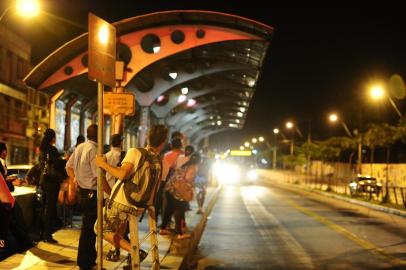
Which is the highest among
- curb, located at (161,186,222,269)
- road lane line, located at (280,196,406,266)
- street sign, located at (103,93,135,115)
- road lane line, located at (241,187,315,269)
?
street sign, located at (103,93,135,115)

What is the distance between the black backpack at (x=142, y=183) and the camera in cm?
637

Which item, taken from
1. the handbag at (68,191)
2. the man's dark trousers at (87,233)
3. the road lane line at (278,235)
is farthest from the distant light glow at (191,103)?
the man's dark trousers at (87,233)

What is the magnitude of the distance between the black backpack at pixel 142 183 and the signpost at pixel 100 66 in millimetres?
408

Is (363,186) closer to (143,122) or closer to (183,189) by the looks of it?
(143,122)

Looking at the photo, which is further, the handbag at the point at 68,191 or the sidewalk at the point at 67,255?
the handbag at the point at 68,191

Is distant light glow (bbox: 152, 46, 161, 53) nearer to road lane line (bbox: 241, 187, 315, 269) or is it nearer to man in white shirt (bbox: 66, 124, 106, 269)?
road lane line (bbox: 241, 187, 315, 269)

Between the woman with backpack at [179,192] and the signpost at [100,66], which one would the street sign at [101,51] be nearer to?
the signpost at [100,66]

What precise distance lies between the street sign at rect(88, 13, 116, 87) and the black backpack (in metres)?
0.92

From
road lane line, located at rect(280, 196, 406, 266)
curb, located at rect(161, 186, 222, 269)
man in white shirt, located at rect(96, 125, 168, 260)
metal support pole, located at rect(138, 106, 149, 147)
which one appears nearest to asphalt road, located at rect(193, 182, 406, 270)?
road lane line, located at rect(280, 196, 406, 266)

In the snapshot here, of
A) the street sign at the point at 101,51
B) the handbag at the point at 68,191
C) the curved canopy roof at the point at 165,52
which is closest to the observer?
the street sign at the point at 101,51

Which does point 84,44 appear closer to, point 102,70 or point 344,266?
point 344,266

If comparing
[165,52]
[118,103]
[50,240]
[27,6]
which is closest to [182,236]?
[50,240]

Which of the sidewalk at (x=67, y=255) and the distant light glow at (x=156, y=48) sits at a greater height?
the distant light glow at (x=156, y=48)

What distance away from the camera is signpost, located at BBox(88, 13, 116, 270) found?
588 cm
